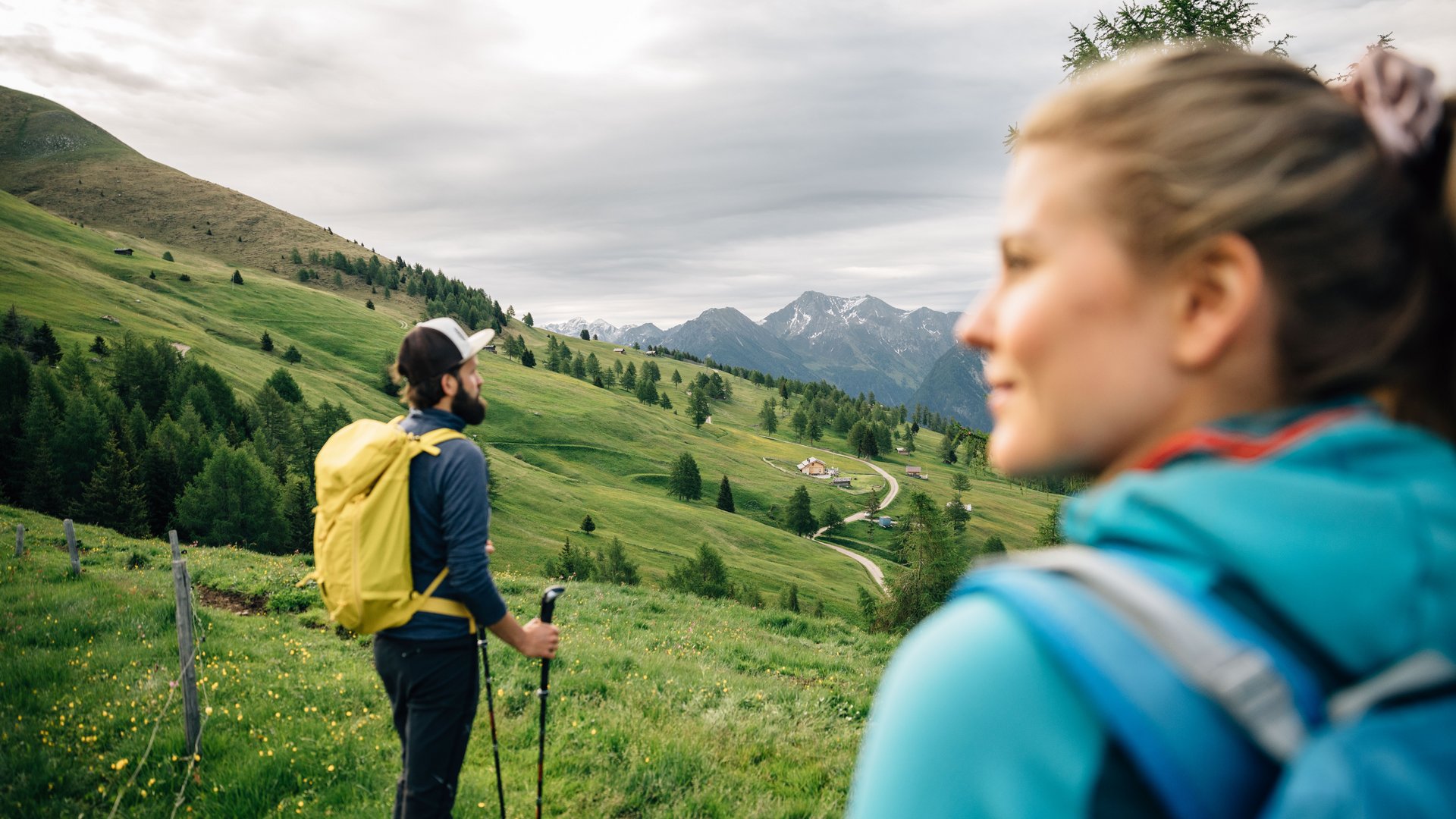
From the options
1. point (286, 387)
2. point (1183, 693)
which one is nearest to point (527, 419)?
point (286, 387)

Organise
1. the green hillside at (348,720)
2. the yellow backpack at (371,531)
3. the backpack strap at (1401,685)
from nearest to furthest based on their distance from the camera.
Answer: the backpack strap at (1401,685), the yellow backpack at (371,531), the green hillside at (348,720)

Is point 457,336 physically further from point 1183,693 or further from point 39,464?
point 39,464

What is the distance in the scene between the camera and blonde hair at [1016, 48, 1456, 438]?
996 millimetres

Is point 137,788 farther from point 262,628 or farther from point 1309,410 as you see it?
point 1309,410

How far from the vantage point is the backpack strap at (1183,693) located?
73 centimetres

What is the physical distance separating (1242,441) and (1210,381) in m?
0.15

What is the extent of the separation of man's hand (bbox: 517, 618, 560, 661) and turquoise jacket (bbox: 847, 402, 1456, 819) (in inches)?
188

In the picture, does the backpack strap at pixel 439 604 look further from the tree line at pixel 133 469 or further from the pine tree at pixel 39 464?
the pine tree at pixel 39 464

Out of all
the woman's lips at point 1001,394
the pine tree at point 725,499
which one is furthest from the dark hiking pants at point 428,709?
the pine tree at point 725,499

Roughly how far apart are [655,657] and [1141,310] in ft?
40.3

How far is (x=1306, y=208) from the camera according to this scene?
973 millimetres

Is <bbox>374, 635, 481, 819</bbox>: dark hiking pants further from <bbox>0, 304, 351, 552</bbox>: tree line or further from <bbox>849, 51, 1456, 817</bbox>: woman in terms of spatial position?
<bbox>0, 304, 351, 552</bbox>: tree line

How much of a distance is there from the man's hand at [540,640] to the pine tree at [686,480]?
10018cm

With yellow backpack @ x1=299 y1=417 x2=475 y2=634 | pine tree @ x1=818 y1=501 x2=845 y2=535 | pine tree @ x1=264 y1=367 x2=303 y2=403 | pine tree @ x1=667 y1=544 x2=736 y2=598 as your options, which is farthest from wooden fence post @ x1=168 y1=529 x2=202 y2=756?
pine tree @ x1=818 y1=501 x2=845 y2=535
